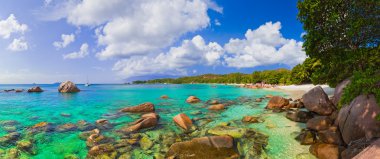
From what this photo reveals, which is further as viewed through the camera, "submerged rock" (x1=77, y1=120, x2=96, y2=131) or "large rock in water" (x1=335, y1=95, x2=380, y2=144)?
"submerged rock" (x1=77, y1=120, x2=96, y2=131)

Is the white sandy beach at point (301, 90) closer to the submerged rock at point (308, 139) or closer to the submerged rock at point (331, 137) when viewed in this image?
the submerged rock at point (331, 137)

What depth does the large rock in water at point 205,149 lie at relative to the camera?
29.5 ft

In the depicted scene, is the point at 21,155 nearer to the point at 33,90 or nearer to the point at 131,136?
the point at 131,136

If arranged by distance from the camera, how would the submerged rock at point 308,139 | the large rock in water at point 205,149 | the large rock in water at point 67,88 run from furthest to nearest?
the large rock in water at point 67,88 → the submerged rock at point 308,139 → the large rock in water at point 205,149

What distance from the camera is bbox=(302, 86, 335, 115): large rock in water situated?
14.8 meters

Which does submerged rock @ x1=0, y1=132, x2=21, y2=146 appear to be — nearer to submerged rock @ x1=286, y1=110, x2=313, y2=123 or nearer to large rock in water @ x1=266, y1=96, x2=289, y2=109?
submerged rock @ x1=286, y1=110, x2=313, y2=123

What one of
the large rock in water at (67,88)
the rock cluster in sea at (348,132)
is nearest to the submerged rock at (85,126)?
the rock cluster in sea at (348,132)

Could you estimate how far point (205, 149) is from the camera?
30.5 feet

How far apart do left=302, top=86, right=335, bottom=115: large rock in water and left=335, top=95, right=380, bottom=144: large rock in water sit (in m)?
4.75

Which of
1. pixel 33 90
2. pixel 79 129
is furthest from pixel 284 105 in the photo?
pixel 33 90

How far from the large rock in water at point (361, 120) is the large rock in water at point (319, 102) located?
187 inches

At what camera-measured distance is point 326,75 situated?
14820mm

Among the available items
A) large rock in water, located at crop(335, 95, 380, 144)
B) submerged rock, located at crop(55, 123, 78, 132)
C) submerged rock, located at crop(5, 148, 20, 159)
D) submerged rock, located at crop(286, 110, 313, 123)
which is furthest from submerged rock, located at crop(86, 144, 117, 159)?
submerged rock, located at crop(286, 110, 313, 123)

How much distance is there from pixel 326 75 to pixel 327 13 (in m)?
4.25
